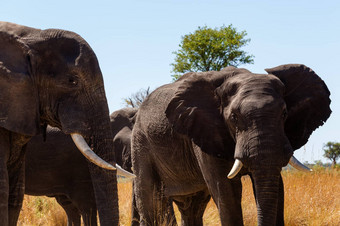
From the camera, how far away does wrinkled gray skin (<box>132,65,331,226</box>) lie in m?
6.16

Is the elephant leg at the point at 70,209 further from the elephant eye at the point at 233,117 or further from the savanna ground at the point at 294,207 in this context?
the elephant eye at the point at 233,117

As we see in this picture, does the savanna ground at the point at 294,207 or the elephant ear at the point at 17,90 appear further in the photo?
the savanna ground at the point at 294,207

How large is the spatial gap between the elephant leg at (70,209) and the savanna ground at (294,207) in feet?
3.52

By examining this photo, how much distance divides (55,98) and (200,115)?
2147 mm

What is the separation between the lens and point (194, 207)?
29.3 ft

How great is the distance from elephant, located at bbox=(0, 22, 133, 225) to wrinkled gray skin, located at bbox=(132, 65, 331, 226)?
150cm

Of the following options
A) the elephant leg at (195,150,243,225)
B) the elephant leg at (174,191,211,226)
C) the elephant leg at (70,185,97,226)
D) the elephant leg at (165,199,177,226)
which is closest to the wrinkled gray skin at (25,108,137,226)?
the elephant leg at (70,185,97,226)

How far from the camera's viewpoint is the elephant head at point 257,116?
20.1 feet

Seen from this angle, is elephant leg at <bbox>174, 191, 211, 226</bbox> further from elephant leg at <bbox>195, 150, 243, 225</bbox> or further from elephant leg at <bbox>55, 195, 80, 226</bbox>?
elephant leg at <bbox>195, 150, 243, 225</bbox>

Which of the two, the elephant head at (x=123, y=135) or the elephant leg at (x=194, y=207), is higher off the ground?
the elephant head at (x=123, y=135)

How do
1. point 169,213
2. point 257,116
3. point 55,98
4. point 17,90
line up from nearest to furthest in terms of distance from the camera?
point 17,90
point 55,98
point 257,116
point 169,213

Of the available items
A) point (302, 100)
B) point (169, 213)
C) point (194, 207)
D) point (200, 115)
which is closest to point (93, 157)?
point (200, 115)

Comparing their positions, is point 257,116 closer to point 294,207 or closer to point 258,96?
point 258,96

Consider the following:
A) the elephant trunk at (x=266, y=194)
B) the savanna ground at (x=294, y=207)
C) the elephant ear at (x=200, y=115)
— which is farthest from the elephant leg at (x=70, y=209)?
the elephant trunk at (x=266, y=194)
